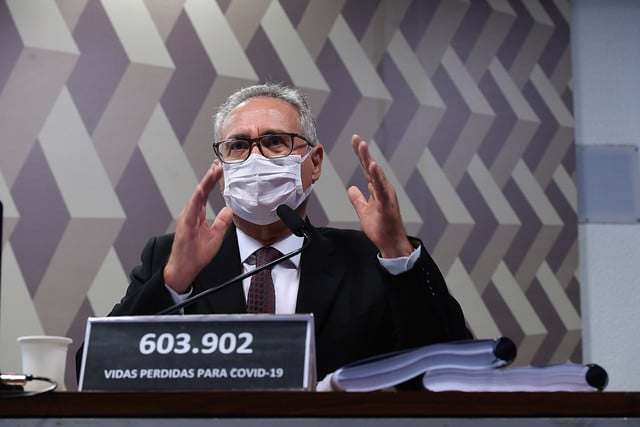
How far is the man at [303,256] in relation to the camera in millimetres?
1326

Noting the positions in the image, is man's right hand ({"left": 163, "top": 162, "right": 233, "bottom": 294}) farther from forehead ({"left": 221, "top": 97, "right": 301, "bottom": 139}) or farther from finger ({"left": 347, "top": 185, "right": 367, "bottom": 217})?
forehead ({"left": 221, "top": 97, "right": 301, "bottom": 139})

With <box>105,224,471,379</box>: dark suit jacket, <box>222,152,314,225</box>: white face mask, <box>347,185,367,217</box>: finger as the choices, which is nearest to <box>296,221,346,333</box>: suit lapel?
<box>105,224,471,379</box>: dark suit jacket

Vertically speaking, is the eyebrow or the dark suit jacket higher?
the eyebrow

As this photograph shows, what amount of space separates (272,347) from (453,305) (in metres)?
0.72

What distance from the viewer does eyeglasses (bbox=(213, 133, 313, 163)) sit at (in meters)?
1.75

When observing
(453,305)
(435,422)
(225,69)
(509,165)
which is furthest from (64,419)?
(509,165)

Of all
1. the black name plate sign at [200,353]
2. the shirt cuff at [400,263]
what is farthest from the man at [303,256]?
the black name plate sign at [200,353]

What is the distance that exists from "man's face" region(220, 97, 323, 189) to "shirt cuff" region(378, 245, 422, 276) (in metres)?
0.51

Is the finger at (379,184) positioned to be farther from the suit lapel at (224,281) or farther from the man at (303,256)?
the suit lapel at (224,281)

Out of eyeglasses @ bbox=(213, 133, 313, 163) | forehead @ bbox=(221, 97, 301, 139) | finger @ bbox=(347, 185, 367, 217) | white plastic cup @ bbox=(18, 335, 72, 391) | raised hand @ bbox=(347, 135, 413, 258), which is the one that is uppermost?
forehead @ bbox=(221, 97, 301, 139)

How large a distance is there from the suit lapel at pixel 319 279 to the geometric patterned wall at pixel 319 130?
85 cm

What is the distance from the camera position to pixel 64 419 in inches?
29.7

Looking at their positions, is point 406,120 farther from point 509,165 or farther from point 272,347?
point 272,347

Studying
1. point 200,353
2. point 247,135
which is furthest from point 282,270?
point 200,353
